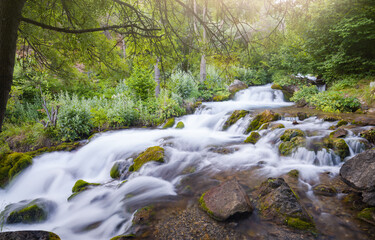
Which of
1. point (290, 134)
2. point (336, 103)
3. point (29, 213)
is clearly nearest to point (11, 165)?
point (29, 213)

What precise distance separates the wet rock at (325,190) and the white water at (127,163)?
1.80 ft

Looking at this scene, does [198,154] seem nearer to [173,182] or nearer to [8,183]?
[173,182]

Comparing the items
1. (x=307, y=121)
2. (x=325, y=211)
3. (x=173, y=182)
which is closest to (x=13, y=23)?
(x=173, y=182)

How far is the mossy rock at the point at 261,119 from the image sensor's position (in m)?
7.93

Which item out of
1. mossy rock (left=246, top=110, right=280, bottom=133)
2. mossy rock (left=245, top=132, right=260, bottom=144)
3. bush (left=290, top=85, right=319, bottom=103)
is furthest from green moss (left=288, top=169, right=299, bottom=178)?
bush (left=290, top=85, right=319, bottom=103)

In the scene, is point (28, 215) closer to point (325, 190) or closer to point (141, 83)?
point (325, 190)

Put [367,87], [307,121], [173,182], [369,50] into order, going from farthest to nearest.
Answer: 1. [369,50]
2. [367,87]
3. [307,121]
4. [173,182]

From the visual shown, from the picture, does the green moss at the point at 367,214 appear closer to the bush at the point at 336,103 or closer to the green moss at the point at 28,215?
the green moss at the point at 28,215

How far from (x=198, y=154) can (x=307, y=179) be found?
9.94 feet

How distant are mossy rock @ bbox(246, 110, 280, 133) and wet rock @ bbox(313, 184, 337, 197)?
4111 millimetres

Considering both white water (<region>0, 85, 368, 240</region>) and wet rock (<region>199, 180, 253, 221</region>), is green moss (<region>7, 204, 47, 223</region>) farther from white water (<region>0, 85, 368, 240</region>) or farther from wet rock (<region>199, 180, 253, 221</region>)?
wet rock (<region>199, 180, 253, 221</region>)

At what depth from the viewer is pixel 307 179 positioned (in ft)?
13.9

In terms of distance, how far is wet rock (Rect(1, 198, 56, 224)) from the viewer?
12.0 ft

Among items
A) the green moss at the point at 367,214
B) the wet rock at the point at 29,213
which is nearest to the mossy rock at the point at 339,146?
the green moss at the point at 367,214
